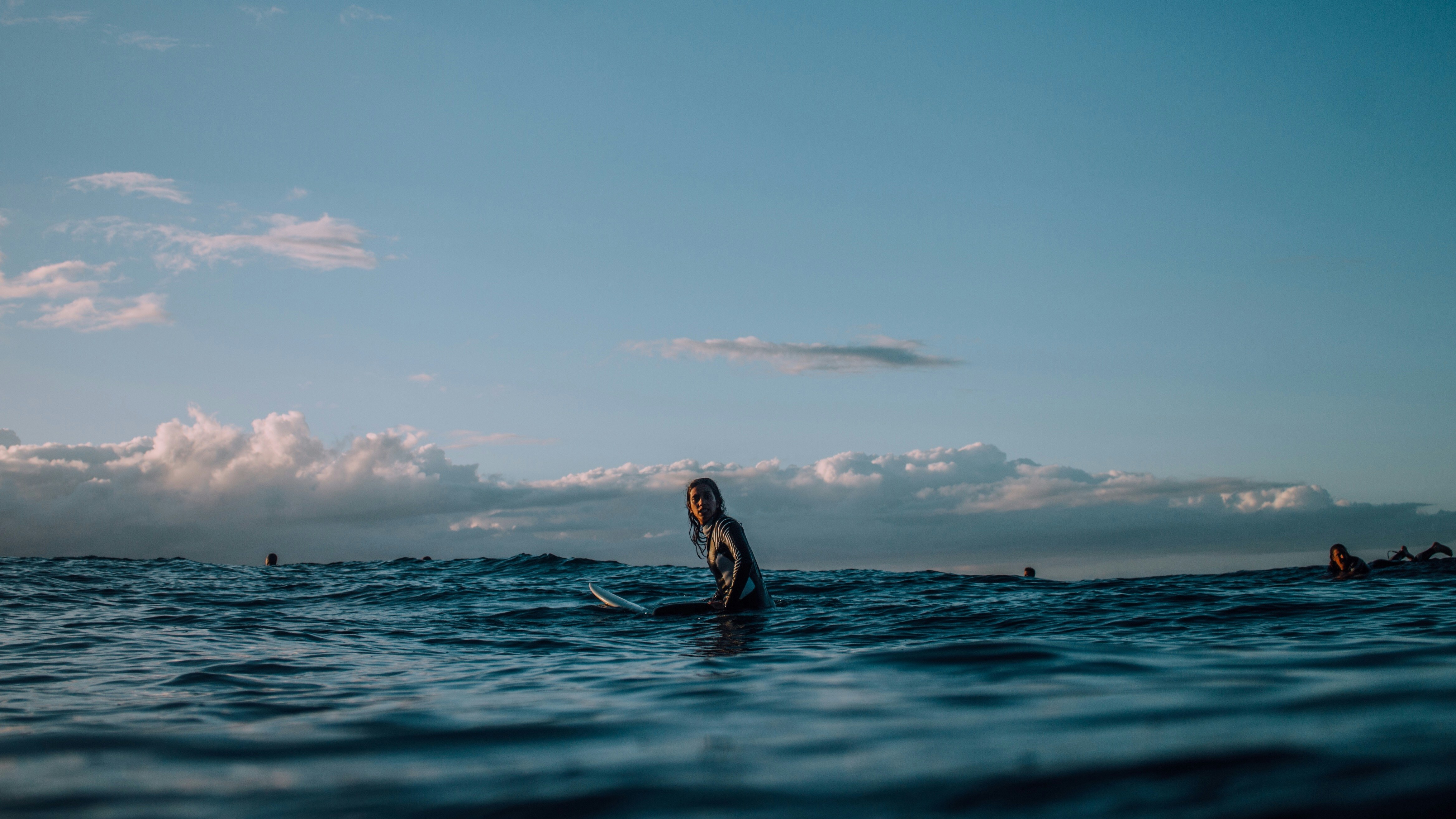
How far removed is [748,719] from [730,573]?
248 inches

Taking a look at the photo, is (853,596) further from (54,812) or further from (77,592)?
(77,592)

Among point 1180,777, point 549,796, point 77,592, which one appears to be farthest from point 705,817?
point 77,592

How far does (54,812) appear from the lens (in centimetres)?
251

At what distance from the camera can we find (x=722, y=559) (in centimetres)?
1007

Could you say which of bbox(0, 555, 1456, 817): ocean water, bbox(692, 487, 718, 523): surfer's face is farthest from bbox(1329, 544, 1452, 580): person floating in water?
bbox(692, 487, 718, 523): surfer's face

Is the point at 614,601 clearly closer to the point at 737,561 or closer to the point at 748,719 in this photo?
the point at 737,561

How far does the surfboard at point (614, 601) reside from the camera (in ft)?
36.8

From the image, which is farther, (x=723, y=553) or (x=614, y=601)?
(x=614, y=601)

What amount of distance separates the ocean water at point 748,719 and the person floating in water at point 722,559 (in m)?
0.45

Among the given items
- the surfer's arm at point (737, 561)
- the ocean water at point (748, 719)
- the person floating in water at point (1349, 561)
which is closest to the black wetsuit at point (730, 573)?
the surfer's arm at point (737, 561)

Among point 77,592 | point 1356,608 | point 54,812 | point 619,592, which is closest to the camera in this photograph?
point 54,812

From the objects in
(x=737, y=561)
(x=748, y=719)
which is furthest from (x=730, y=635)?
(x=748, y=719)

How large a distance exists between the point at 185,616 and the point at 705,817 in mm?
11845

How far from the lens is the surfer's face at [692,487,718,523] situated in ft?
33.5
